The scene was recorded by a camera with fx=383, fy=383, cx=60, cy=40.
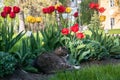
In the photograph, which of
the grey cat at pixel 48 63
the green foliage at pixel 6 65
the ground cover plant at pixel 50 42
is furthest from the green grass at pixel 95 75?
the grey cat at pixel 48 63

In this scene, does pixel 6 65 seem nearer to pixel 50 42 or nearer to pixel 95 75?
pixel 95 75

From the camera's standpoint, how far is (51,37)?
953 centimetres

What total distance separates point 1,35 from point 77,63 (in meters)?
1.86

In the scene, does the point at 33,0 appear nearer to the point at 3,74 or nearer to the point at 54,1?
the point at 54,1

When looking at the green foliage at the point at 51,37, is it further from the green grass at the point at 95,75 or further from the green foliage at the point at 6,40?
the green grass at the point at 95,75

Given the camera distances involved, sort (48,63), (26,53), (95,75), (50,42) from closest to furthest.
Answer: (95,75) → (48,63) → (26,53) → (50,42)

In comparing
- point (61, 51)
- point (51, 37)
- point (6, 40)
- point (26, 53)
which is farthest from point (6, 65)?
point (51, 37)

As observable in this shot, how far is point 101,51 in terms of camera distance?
9.42 meters

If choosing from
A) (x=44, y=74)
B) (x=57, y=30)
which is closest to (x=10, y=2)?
(x=57, y=30)

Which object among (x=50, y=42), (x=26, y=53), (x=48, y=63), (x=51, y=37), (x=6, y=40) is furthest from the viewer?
(x=51, y=37)

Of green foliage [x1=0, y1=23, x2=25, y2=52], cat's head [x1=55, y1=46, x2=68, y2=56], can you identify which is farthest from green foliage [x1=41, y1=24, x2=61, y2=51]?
green foliage [x1=0, y1=23, x2=25, y2=52]

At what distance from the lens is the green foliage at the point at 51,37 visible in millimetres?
9281

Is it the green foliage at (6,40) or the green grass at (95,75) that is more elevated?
the green foliage at (6,40)

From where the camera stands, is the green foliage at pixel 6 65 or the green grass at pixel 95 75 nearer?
the green grass at pixel 95 75
